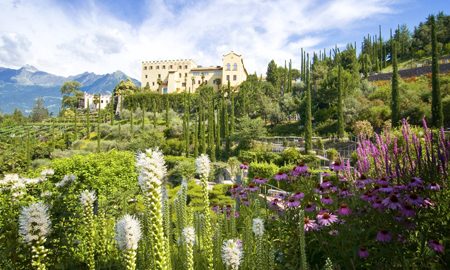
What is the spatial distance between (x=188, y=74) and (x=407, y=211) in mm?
71699

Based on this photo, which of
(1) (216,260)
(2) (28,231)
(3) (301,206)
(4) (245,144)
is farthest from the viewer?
(4) (245,144)

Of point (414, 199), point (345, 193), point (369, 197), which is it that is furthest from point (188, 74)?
point (414, 199)

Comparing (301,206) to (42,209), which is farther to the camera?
(301,206)

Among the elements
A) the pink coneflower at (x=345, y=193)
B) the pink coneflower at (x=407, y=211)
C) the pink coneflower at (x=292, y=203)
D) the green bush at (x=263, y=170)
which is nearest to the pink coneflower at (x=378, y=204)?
the pink coneflower at (x=407, y=211)

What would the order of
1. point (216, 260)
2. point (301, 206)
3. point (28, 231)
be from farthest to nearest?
point (301, 206) < point (216, 260) < point (28, 231)

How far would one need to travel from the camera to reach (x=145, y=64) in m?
77.3

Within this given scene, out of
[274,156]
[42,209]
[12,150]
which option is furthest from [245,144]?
[42,209]

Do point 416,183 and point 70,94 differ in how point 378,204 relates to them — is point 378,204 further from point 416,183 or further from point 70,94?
point 70,94

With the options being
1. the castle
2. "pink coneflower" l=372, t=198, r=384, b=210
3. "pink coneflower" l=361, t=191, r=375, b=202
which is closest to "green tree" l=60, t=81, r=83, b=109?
the castle

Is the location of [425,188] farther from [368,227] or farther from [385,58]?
[385,58]

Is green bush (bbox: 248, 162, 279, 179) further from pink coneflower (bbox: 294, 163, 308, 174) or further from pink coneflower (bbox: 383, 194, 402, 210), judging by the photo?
pink coneflower (bbox: 383, 194, 402, 210)

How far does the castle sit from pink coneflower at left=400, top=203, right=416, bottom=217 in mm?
63401

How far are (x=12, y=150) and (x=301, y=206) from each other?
36348mm

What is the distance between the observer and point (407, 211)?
3344 mm
